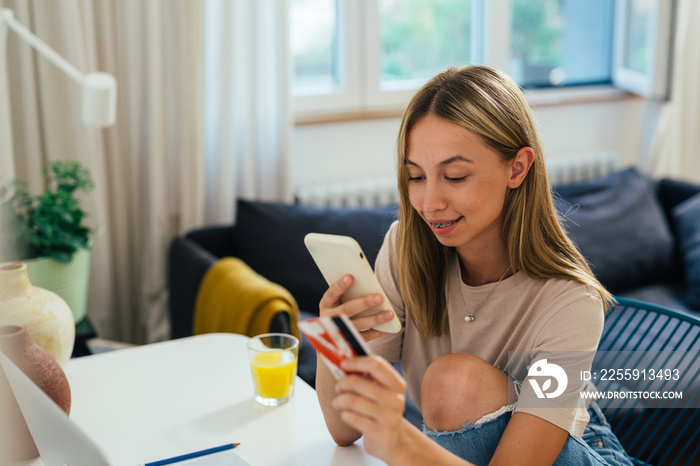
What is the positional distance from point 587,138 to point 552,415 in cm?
243

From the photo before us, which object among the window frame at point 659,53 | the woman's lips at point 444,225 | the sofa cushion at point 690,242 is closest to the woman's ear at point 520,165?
the woman's lips at point 444,225

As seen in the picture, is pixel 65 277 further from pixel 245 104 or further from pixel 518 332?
pixel 518 332

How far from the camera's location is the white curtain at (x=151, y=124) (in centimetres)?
208

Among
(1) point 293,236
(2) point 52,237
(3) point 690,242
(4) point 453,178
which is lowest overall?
(3) point 690,242

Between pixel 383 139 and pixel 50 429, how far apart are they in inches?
85.2

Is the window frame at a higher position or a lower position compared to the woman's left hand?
higher

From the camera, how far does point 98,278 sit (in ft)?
7.31

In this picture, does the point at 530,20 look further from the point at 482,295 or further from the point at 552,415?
the point at 552,415

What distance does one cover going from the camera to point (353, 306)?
96 centimetres

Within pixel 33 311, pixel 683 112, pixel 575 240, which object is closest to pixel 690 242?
pixel 575 240

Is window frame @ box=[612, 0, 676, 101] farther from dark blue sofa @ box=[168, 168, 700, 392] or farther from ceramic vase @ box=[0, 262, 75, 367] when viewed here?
ceramic vase @ box=[0, 262, 75, 367]

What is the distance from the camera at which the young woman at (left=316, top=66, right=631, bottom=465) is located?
0.99 meters

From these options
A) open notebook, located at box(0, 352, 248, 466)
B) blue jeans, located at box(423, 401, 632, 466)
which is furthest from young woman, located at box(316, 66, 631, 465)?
open notebook, located at box(0, 352, 248, 466)

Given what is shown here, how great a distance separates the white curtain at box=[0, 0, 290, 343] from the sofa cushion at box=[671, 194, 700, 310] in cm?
146
